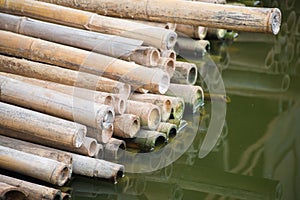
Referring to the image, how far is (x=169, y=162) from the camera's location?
191 inches

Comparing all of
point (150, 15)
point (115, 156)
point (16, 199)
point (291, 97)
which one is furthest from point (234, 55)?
point (16, 199)

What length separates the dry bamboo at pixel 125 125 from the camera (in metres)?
4.64

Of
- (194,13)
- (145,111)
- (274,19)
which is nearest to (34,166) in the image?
(145,111)

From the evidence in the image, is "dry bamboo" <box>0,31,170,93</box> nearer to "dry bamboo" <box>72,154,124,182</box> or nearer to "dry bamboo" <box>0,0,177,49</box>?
"dry bamboo" <box>0,0,177,49</box>

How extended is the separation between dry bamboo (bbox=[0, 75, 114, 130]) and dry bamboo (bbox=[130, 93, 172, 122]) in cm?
49

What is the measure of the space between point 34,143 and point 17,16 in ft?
4.73

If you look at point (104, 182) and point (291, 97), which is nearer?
point (104, 182)

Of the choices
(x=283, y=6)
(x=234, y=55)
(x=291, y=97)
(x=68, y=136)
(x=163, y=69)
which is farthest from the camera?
(x=283, y=6)

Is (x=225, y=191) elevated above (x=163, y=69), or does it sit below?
below

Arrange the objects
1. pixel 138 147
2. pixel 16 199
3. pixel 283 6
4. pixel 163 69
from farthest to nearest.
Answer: pixel 283 6
pixel 163 69
pixel 138 147
pixel 16 199

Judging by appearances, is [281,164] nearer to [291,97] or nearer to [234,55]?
[291,97]

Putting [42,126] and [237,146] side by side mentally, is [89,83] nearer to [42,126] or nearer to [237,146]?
[42,126]

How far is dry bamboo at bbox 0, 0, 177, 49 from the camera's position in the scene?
17.2 feet

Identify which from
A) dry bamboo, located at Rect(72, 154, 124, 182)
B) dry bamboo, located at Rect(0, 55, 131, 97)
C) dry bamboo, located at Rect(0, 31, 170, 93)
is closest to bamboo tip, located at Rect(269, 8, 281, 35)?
dry bamboo, located at Rect(0, 31, 170, 93)
